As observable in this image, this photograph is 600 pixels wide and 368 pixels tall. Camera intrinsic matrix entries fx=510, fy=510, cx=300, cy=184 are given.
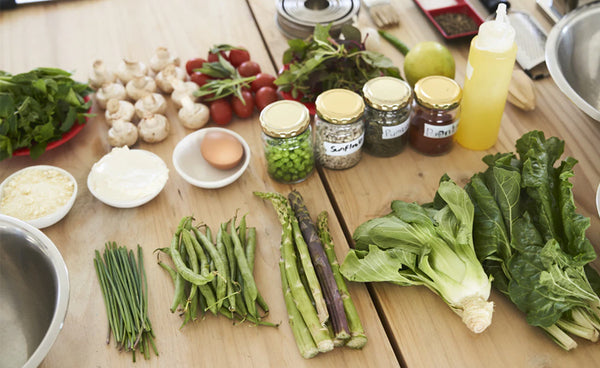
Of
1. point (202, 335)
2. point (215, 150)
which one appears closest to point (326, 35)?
point (215, 150)

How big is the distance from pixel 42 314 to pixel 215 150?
0.55 meters

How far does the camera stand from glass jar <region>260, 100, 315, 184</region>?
1.19 meters

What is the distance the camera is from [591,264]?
44.1 inches

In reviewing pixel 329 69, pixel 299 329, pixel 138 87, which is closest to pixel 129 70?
pixel 138 87

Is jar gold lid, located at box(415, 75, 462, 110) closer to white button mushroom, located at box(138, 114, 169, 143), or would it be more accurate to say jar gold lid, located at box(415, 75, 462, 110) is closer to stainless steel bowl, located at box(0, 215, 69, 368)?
white button mushroom, located at box(138, 114, 169, 143)

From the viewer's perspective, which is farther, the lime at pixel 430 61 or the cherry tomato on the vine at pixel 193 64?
the cherry tomato on the vine at pixel 193 64

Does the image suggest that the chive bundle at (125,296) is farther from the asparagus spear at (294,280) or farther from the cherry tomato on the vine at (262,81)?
the cherry tomato on the vine at (262,81)

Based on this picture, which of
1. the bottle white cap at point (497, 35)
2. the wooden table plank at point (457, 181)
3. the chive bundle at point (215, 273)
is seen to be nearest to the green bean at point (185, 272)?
the chive bundle at point (215, 273)

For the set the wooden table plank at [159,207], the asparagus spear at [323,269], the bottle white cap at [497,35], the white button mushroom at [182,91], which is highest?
the bottle white cap at [497,35]

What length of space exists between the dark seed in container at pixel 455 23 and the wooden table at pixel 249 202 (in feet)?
0.14

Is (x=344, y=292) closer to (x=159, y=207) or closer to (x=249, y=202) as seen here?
(x=249, y=202)

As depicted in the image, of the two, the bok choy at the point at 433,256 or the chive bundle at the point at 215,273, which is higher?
the bok choy at the point at 433,256

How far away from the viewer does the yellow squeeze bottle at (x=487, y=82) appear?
1163 millimetres

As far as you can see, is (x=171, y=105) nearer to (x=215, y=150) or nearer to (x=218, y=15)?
(x=215, y=150)
